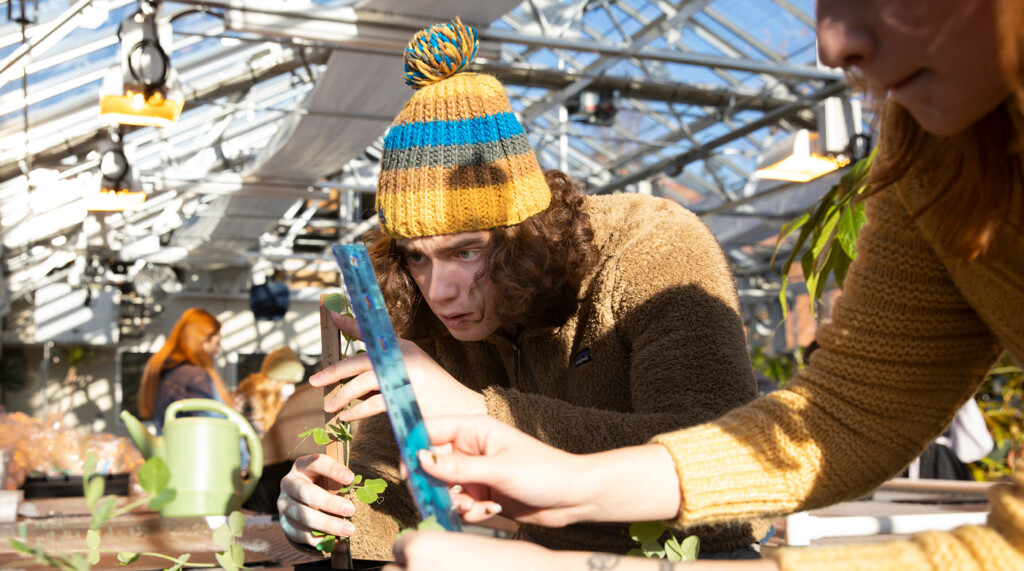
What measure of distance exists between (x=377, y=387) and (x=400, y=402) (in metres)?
0.30

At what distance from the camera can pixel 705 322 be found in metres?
1.05

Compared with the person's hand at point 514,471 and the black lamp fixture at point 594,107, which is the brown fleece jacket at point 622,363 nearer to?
the person's hand at point 514,471

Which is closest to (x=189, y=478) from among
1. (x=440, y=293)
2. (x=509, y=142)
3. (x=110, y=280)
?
(x=440, y=293)

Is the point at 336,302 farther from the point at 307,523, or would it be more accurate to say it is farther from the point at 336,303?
the point at 307,523

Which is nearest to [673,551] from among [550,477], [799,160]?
[550,477]

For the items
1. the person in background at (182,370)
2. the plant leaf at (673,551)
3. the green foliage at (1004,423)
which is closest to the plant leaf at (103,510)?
the plant leaf at (673,551)

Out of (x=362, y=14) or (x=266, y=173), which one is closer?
(x=362, y=14)

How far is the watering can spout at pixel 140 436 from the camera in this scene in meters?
1.47

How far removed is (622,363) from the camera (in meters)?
1.18

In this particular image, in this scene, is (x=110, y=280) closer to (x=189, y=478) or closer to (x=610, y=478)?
(x=189, y=478)

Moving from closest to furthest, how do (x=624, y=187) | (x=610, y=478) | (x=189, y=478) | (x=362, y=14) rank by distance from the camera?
(x=610, y=478), (x=189, y=478), (x=362, y=14), (x=624, y=187)

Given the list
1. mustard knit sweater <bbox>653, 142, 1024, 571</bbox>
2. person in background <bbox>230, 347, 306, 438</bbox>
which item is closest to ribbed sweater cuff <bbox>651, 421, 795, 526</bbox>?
mustard knit sweater <bbox>653, 142, 1024, 571</bbox>

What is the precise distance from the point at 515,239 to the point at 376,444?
35 centimetres

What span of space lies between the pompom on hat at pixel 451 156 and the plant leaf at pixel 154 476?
0.66 metres
